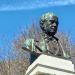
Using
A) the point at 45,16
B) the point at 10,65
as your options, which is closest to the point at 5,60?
the point at 10,65

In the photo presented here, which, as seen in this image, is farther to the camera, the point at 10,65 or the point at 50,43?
the point at 10,65

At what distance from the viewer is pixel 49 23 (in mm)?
16391

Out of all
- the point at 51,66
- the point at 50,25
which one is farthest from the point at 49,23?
the point at 51,66

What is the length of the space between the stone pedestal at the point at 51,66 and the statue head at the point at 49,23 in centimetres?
96

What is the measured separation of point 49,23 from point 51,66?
56.6 inches

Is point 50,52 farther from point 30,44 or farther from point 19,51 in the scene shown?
→ point 19,51

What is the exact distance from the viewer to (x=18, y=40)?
1470 inches

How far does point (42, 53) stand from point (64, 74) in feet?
2.84

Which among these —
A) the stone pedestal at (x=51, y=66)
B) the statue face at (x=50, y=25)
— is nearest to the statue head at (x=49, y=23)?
the statue face at (x=50, y=25)

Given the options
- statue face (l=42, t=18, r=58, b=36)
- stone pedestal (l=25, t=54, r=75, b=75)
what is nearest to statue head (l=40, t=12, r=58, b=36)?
statue face (l=42, t=18, r=58, b=36)

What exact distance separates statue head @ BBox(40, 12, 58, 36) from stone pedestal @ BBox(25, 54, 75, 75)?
37.6 inches

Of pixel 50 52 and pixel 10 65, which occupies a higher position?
pixel 50 52

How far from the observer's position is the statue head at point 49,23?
16406mm

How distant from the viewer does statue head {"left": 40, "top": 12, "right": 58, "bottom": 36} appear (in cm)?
1641
